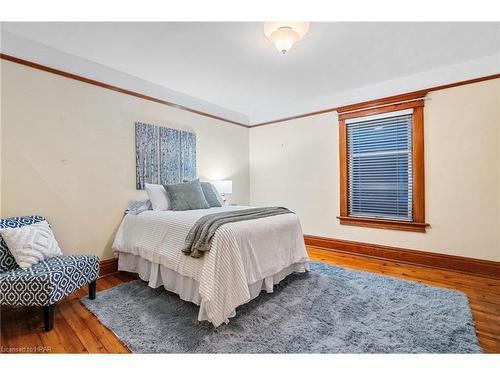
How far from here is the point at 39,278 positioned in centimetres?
169

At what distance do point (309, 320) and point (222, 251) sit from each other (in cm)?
86

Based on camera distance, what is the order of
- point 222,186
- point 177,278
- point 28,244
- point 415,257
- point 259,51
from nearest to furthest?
point 28,244 < point 177,278 < point 259,51 < point 415,257 < point 222,186

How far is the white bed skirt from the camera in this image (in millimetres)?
2041

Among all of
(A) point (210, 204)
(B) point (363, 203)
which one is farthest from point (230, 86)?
(B) point (363, 203)

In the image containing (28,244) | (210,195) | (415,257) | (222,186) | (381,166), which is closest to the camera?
(28,244)

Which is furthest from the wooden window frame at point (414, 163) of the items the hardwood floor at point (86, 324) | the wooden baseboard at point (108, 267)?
the wooden baseboard at point (108, 267)

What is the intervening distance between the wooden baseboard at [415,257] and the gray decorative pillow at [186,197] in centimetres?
210

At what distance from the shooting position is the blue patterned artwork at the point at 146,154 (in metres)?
3.12

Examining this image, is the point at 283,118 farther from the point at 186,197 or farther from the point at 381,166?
the point at 186,197

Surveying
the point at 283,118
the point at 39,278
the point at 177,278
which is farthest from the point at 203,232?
the point at 283,118

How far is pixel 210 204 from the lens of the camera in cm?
323

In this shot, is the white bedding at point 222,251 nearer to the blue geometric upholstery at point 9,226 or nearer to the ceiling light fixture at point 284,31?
the blue geometric upholstery at point 9,226
